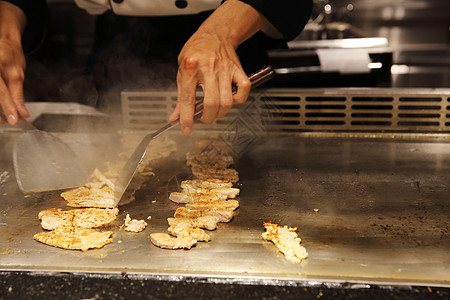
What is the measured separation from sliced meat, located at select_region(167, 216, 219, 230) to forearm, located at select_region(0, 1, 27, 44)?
118 cm

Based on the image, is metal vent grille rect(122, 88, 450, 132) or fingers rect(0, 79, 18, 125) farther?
metal vent grille rect(122, 88, 450, 132)

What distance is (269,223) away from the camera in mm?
1270

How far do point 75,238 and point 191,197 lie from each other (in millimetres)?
390

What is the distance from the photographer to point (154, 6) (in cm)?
200

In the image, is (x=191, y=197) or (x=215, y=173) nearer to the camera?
(x=191, y=197)

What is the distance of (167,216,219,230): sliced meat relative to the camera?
1.26 m

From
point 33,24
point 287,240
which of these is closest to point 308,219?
point 287,240

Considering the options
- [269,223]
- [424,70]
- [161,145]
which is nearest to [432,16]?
[424,70]

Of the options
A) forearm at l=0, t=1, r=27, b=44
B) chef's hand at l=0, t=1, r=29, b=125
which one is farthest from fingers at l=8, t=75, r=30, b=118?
forearm at l=0, t=1, r=27, b=44

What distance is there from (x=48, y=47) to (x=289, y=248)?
379 cm

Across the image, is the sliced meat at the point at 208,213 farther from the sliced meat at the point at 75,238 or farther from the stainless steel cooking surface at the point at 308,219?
the sliced meat at the point at 75,238

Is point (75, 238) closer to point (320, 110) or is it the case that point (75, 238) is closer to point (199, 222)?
point (199, 222)

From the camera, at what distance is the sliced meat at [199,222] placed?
1265 millimetres

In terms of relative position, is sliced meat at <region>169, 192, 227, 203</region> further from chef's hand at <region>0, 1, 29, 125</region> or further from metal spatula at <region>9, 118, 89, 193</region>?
chef's hand at <region>0, 1, 29, 125</region>
